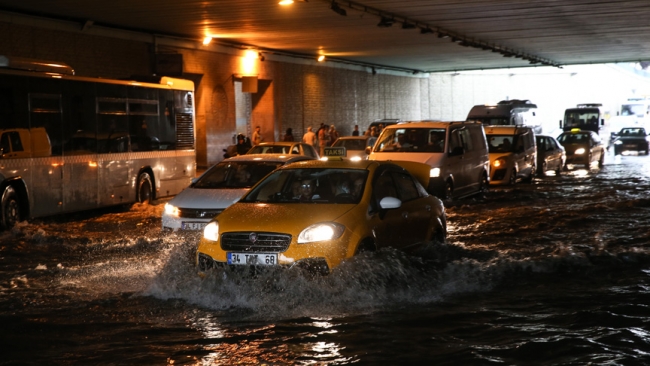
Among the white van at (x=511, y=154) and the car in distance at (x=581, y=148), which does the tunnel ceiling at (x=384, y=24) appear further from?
the car in distance at (x=581, y=148)

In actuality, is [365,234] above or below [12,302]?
above

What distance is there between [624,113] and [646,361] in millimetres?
Answer: 63124

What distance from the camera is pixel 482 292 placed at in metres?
9.52

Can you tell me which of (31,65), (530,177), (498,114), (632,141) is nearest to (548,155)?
(530,177)

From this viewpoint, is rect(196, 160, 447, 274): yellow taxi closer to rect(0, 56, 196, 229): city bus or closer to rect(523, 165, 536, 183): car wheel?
rect(0, 56, 196, 229): city bus

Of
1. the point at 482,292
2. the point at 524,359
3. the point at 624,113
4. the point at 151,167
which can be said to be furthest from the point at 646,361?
the point at 624,113

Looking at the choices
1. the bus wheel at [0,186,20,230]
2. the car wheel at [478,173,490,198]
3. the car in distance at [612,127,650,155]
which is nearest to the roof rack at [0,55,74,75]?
the bus wheel at [0,186,20,230]

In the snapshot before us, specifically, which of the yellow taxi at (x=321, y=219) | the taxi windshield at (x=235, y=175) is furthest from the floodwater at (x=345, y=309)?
the taxi windshield at (x=235, y=175)

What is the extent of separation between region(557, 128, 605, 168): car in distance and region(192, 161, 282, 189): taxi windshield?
22.9 metres

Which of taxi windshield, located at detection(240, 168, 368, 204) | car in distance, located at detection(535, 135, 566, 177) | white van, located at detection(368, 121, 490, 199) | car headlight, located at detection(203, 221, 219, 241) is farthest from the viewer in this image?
car in distance, located at detection(535, 135, 566, 177)

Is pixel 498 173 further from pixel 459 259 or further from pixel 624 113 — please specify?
pixel 624 113

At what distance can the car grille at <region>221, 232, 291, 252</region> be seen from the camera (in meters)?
8.79

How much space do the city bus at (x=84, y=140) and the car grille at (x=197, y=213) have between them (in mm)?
3739

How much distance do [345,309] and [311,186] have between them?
6.86 ft
